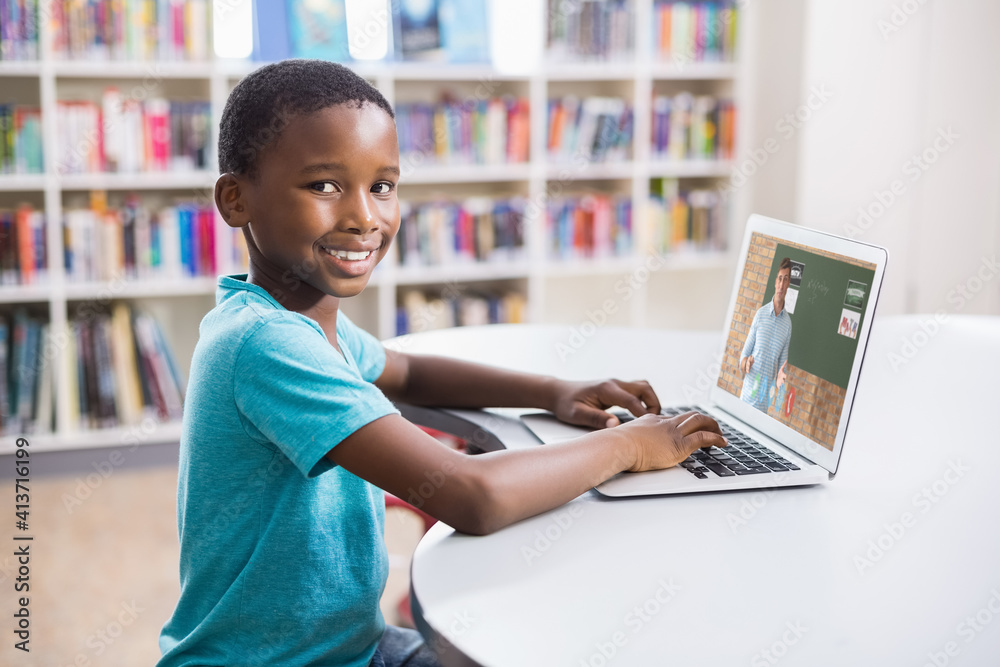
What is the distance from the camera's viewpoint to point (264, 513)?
3.06ft

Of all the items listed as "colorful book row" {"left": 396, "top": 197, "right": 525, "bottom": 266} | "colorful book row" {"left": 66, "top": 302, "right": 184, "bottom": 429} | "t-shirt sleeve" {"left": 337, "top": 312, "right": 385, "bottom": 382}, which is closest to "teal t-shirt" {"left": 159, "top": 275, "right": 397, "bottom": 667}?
"t-shirt sleeve" {"left": 337, "top": 312, "right": 385, "bottom": 382}

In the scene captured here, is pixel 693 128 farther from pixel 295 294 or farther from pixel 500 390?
pixel 295 294

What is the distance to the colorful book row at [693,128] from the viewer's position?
11.7 feet

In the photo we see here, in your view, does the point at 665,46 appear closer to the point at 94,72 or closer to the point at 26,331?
the point at 94,72

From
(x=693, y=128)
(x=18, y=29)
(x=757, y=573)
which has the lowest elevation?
(x=757, y=573)

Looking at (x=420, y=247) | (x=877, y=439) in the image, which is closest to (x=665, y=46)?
(x=420, y=247)

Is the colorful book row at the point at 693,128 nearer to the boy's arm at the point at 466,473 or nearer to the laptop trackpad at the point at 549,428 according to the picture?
the laptop trackpad at the point at 549,428

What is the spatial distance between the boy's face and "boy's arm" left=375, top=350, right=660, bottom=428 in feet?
1.20

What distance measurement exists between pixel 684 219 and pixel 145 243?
77.8 inches

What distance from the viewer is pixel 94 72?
9.64 ft

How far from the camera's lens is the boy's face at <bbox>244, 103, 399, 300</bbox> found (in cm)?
94

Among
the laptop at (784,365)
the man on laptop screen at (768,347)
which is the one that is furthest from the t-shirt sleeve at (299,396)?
the man on laptop screen at (768,347)

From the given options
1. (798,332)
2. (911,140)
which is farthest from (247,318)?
(911,140)

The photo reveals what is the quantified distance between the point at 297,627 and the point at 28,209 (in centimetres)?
248
